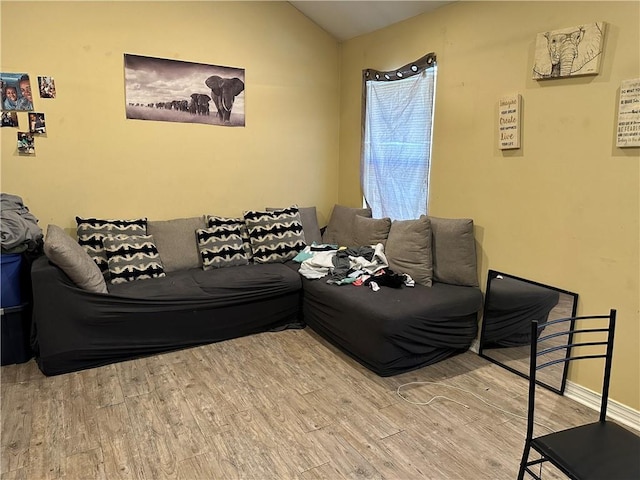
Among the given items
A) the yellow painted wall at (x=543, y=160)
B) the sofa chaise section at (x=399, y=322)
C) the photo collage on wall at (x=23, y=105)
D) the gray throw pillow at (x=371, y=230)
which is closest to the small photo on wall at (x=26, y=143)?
the photo collage on wall at (x=23, y=105)

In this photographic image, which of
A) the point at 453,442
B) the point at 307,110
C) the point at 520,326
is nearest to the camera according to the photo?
the point at 453,442

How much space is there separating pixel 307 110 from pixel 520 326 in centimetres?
272

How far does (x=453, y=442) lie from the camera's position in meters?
2.17

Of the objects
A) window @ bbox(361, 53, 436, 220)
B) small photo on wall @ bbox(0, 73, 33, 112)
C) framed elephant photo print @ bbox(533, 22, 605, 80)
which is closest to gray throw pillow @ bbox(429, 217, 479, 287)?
window @ bbox(361, 53, 436, 220)

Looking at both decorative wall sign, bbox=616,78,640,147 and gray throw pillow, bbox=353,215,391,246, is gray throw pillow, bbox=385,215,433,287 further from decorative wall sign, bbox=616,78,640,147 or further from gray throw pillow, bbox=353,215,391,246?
decorative wall sign, bbox=616,78,640,147

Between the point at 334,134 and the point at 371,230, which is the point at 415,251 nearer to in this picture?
the point at 371,230

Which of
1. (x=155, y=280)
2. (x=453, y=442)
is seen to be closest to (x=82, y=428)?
(x=155, y=280)

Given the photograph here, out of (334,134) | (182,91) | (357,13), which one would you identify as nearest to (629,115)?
(357,13)

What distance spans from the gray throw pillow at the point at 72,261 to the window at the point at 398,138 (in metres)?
2.40

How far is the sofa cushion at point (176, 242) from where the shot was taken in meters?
3.59

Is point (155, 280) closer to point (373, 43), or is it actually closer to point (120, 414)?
point (120, 414)

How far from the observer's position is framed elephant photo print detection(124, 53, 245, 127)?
3514 mm

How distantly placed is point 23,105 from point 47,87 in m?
0.21

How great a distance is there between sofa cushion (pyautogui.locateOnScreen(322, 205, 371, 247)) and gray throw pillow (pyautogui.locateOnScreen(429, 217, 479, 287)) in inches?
34.4
